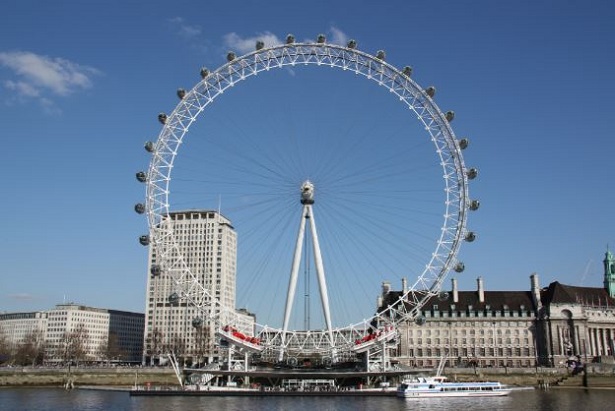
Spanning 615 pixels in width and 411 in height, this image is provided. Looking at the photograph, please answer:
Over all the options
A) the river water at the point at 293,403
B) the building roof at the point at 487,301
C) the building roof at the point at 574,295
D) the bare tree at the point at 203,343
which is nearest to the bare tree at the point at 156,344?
the bare tree at the point at 203,343

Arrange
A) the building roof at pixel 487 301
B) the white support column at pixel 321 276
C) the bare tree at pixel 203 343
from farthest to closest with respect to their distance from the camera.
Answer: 1. the bare tree at pixel 203 343
2. the building roof at pixel 487 301
3. the white support column at pixel 321 276

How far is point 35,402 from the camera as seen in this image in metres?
75.5

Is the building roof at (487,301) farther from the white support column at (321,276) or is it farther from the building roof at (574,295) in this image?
the white support column at (321,276)

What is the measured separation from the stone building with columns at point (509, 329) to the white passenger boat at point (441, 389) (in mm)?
45845

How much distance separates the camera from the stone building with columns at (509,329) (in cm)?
13225

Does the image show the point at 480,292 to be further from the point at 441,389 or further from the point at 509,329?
the point at 441,389

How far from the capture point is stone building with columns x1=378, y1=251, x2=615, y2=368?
434 ft

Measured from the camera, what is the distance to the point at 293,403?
243 feet

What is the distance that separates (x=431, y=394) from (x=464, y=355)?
55.9 m

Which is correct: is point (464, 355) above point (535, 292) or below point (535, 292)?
below

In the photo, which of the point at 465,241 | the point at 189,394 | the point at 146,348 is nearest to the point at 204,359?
the point at 146,348

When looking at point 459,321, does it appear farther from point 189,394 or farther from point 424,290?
point 189,394

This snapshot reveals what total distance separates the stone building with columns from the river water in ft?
168

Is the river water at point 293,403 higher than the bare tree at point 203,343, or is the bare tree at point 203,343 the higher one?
the bare tree at point 203,343
